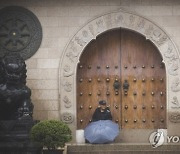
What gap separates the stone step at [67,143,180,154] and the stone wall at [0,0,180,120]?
149 centimetres

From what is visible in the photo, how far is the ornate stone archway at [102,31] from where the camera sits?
1149 cm

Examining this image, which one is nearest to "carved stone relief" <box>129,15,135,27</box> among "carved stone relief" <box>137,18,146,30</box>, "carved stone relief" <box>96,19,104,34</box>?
"carved stone relief" <box>137,18,146,30</box>

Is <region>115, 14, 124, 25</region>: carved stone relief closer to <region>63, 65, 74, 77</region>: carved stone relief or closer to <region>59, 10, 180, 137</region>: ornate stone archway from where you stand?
<region>59, 10, 180, 137</region>: ornate stone archway

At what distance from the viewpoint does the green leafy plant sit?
9.03 metres

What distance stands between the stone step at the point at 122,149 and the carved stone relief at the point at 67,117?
1.10 meters

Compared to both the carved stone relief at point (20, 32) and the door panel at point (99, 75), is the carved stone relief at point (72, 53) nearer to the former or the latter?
the door panel at point (99, 75)

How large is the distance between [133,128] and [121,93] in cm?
85

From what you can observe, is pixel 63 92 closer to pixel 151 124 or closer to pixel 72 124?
pixel 72 124

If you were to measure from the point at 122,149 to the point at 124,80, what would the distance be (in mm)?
2091

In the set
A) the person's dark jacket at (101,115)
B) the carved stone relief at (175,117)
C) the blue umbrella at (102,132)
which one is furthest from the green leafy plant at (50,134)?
the carved stone relief at (175,117)

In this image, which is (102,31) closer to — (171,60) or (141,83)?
(141,83)

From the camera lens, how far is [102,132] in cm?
1063

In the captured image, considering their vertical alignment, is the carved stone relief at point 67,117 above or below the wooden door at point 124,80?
below

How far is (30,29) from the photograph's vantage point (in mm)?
11773
